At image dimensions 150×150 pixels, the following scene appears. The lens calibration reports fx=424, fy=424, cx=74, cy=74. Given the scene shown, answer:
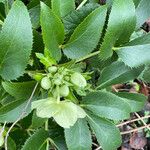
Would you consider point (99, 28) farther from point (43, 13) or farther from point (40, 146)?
point (40, 146)

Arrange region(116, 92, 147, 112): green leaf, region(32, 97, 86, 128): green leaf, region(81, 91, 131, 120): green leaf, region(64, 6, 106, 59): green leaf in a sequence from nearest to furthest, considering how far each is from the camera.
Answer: region(32, 97, 86, 128): green leaf
region(64, 6, 106, 59): green leaf
region(81, 91, 131, 120): green leaf
region(116, 92, 147, 112): green leaf

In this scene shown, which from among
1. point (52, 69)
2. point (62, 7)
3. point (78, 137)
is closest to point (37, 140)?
point (78, 137)

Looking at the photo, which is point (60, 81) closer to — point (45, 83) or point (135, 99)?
point (45, 83)

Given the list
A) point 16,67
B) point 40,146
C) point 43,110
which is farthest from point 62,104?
point 40,146

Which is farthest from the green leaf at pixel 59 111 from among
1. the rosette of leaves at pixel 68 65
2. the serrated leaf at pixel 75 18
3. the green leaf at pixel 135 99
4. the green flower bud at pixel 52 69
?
the green leaf at pixel 135 99

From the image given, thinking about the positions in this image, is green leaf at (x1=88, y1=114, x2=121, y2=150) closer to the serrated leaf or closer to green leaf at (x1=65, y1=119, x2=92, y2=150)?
green leaf at (x1=65, y1=119, x2=92, y2=150)

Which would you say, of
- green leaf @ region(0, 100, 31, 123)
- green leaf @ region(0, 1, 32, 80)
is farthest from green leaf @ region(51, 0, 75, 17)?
green leaf @ region(0, 100, 31, 123)
